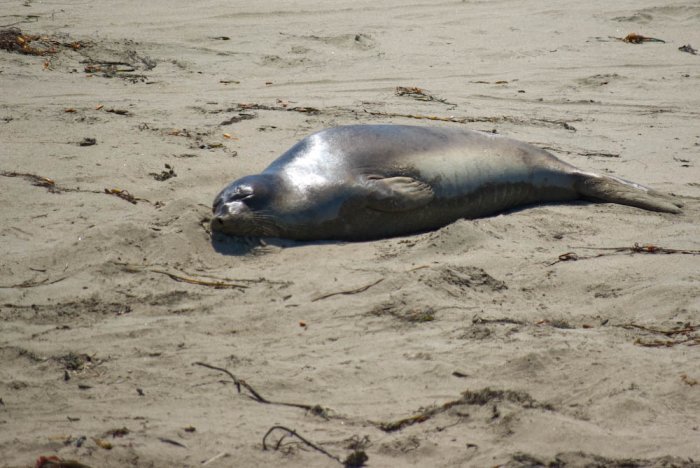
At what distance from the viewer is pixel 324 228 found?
4.80m

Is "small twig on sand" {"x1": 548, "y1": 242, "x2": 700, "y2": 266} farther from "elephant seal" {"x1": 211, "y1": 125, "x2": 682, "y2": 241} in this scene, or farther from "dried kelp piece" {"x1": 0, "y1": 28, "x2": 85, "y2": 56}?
"dried kelp piece" {"x1": 0, "y1": 28, "x2": 85, "y2": 56}

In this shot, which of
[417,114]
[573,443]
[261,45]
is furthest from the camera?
[261,45]

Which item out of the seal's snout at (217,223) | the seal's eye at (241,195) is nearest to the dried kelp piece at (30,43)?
the seal's eye at (241,195)

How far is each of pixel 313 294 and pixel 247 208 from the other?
887 millimetres

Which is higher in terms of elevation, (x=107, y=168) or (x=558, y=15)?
(x=558, y=15)

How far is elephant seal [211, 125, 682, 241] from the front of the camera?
4770 millimetres

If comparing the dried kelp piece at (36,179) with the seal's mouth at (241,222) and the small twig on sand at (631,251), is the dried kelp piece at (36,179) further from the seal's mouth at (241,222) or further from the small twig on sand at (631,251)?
the small twig on sand at (631,251)

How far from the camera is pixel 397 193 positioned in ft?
16.1

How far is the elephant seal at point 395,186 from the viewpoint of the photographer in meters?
4.77

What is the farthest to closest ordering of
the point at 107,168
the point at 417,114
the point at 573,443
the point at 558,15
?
the point at 558,15
the point at 417,114
the point at 107,168
the point at 573,443

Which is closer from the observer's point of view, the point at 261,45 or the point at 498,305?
the point at 498,305

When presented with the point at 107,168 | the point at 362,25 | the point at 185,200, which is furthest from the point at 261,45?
the point at 185,200

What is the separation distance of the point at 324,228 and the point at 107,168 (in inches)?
56.3

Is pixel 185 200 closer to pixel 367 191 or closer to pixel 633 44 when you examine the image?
pixel 367 191
